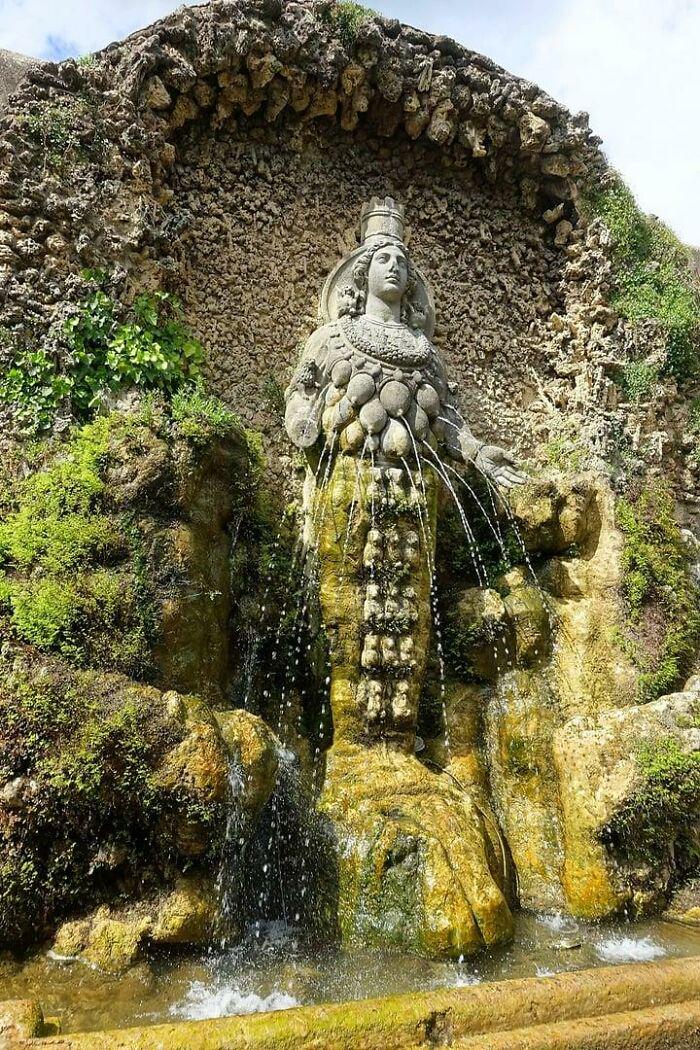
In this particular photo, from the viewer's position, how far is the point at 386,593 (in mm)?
4594

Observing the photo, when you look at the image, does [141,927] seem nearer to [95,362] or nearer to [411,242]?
[95,362]

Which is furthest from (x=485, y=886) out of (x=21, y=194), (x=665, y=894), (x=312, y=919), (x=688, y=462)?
(x=21, y=194)

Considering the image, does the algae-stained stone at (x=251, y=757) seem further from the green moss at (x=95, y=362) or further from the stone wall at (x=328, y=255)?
the stone wall at (x=328, y=255)

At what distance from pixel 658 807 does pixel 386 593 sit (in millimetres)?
1883

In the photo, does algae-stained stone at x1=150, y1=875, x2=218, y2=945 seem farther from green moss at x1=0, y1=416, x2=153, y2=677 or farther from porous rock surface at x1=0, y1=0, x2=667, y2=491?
porous rock surface at x1=0, y1=0, x2=667, y2=491

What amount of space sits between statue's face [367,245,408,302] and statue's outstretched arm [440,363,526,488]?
0.69 m

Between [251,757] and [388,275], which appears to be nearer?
[251,757]

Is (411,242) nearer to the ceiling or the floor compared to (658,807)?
A: nearer to the ceiling

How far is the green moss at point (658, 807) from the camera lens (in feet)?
13.4

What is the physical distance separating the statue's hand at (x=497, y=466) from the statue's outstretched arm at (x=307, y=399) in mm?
1174

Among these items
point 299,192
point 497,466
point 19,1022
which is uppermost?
point 299,192

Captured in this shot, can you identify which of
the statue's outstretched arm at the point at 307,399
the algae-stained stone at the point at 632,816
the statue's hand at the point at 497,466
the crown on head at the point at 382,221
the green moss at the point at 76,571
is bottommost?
the algae-stained stone at the point at 632,816

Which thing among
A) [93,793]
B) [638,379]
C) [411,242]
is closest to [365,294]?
[411,242]

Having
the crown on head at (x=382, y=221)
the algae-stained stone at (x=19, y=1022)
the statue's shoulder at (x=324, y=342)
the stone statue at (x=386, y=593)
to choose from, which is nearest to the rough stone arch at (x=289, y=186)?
the crown on head at (x=382, y=221)
